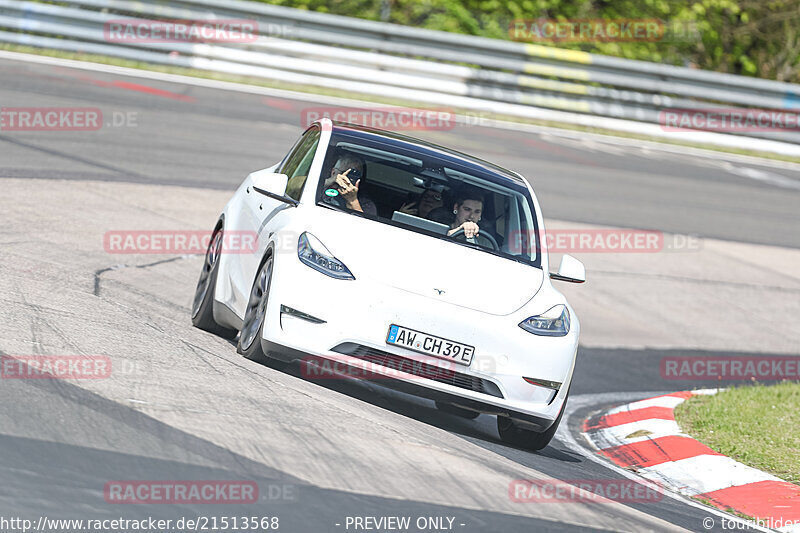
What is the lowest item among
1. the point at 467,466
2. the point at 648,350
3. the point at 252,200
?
the point at 648,350

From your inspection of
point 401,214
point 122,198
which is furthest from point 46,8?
point 401,214

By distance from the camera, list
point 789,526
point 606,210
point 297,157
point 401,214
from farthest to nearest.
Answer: point 606,210 → point 297,157 → point 401,214 → point 789,526

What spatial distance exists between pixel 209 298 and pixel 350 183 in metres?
1.32

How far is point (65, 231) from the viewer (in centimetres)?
1008

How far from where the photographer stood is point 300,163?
7980 mm

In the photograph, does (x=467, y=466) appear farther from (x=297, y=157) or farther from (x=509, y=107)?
(x=509, y=107)

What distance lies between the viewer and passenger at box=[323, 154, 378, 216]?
7.53 m

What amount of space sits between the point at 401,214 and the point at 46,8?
48.7ft

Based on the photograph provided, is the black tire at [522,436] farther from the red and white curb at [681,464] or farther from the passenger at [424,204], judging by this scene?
the passenger at [424,204]
